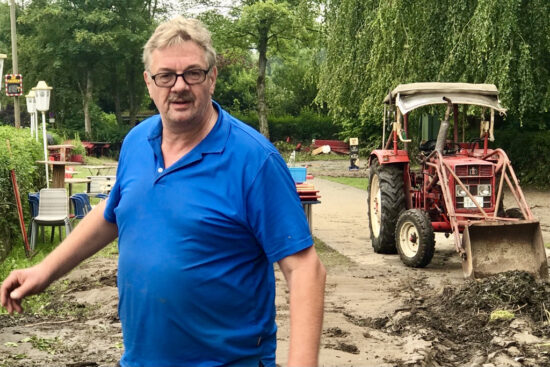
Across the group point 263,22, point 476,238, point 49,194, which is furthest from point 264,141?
point 263,22

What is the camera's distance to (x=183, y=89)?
8.77 feet

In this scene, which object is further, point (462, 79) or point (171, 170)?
point (462, 79)

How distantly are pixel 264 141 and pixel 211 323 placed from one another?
22.3 inches

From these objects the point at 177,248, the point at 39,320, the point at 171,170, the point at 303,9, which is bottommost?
the point at 39,320

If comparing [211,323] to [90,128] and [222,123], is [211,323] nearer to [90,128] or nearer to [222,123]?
[222,123]

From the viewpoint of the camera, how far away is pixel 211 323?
2598 mm

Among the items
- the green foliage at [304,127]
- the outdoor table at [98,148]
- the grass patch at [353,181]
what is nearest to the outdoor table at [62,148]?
the grass patch at [353,181]

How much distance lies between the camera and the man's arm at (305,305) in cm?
248

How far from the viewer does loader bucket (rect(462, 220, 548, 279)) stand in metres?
9.41

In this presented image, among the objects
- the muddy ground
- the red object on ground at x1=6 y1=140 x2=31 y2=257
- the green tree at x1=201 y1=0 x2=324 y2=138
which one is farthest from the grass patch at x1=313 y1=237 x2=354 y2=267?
the green tree at x1=201 y1=0 x2=324 y2=138

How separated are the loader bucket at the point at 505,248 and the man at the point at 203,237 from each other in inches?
276

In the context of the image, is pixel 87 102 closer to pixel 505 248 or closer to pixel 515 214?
pixel 515 214

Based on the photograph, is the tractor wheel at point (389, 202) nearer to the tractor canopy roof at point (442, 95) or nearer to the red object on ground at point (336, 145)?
the tractor canopy roof at point (442, 95)

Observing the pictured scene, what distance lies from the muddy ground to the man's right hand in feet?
10.5
